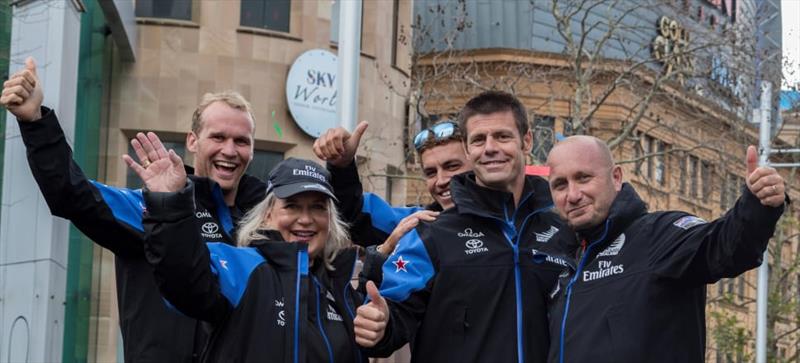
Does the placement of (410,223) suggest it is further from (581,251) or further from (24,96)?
(24,96)

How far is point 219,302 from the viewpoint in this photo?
6.26 metres

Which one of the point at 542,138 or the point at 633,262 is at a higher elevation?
the point at 542,138

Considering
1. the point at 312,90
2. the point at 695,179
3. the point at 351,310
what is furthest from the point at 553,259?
the point at 695,179

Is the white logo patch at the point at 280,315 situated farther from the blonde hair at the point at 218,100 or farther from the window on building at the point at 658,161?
the window on building at the point at 658,161

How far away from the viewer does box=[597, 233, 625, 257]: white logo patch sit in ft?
22.0

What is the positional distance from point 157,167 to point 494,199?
69.6 inches

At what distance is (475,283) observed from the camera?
274 inches

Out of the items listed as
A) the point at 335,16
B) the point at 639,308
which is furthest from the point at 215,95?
the point at 335,16

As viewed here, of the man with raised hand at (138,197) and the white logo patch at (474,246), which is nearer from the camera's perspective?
the man with raised hand at (138,197)

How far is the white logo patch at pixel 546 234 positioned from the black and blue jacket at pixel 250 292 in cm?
99

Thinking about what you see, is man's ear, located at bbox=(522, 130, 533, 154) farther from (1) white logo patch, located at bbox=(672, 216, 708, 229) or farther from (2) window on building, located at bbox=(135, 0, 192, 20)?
(2) window on building, located at bbox=(135, 0, 192, 20)

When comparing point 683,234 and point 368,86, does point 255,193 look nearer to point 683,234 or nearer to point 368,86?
point 683,234

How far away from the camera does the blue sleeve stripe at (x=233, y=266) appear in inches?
249

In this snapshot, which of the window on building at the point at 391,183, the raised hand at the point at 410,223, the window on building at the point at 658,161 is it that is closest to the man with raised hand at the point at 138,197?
the raised hand at the point at 410,223
